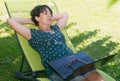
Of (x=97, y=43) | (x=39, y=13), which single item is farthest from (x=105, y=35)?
(x=39, y=13)

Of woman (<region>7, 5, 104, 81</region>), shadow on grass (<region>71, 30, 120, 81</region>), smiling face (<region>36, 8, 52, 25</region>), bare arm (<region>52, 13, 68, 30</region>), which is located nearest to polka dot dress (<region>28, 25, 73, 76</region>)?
woman (<region>7, 5, 104, 81</region>)

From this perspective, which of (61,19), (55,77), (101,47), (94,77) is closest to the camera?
(94,77)

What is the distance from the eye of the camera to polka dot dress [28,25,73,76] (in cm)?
361

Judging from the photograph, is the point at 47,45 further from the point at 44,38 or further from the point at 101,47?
the point at 101,47

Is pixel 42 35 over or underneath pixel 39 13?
underneath

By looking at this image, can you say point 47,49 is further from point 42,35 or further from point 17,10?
point 17,10

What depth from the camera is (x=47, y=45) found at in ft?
12.0

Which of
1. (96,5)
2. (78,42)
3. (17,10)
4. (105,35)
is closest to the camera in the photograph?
(17,10)

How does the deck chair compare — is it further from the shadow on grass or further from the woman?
the shadow on grass

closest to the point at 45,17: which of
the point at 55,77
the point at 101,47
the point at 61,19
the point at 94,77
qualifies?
the point at 61,19

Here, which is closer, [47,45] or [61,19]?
[47,45]

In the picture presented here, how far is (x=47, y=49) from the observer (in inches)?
144

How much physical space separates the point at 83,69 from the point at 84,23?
4.61 meters

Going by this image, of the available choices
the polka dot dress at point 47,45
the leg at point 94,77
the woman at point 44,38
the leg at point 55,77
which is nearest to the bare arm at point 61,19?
the woman at point 44,38
